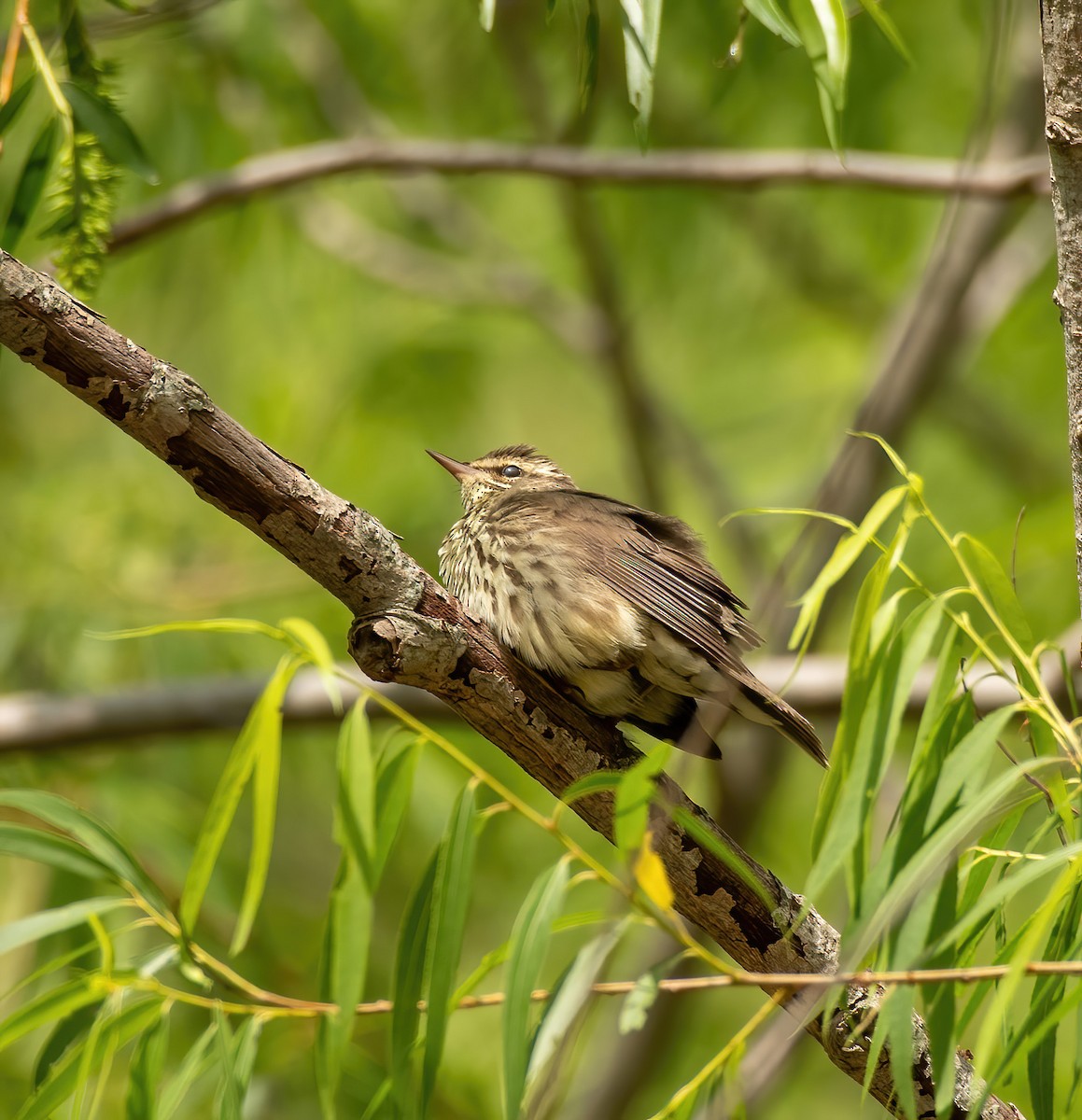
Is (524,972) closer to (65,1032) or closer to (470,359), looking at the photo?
(65,1032)

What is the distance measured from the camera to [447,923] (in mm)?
2096

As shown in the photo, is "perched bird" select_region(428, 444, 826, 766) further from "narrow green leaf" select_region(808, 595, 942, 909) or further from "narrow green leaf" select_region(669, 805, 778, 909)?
"narrow green leaf" select_region(808, 595, 942, 909)

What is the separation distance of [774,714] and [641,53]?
168 cm

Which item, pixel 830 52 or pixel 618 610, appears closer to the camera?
pixel 830 52

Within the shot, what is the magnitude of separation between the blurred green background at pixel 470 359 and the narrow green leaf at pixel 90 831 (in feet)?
8.93

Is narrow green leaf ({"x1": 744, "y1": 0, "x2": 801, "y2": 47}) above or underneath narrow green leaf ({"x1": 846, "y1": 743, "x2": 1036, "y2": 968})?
above

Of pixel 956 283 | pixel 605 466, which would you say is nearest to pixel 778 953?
pixel 956 283

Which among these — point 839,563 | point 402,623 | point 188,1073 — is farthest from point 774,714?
point 188,1073

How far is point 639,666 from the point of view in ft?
11.8

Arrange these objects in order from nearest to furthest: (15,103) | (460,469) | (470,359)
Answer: (15,103)
(460,469)
(470,359)

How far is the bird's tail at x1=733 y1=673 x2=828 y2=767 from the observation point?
338 cm

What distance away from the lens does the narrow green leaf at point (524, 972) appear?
1.96 m

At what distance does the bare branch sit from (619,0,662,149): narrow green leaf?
2.62 meters

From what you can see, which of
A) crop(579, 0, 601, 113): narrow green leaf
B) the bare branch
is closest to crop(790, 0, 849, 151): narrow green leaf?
crop(579, 0, 601, 113): narrow green leaf
